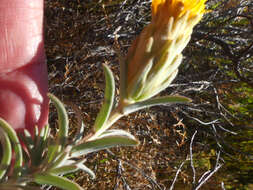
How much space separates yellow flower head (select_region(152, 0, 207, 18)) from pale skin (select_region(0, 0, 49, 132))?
2.57 ft

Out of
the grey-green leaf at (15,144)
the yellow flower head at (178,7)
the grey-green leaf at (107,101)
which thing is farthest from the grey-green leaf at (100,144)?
the yellow flower head at (178,7)

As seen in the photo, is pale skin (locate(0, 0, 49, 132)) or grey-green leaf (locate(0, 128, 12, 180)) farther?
pale skin (locate(0, 0, 49, 132))

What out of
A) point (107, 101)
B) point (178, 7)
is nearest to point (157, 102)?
point (107, 101)

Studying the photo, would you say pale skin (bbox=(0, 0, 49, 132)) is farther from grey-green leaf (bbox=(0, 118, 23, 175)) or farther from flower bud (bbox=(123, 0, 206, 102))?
flower bud (bbox=(123, 0, 206, 102))

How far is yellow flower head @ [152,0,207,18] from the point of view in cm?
92

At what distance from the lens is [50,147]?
97cm

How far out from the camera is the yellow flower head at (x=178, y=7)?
3.01 feet

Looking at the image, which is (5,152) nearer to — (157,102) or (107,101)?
(107,101)

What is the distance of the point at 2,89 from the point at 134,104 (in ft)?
2.48

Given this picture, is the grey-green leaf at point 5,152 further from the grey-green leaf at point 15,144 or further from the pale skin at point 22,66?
the pale skin at point 22,66

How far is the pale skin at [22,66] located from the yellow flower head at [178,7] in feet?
2.57

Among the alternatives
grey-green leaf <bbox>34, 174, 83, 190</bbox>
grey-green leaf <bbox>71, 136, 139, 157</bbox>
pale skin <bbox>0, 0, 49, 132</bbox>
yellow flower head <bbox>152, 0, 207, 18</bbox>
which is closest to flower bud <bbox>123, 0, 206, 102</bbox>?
yellow flower head <bbox>152, 0, 207, 18</bbox>

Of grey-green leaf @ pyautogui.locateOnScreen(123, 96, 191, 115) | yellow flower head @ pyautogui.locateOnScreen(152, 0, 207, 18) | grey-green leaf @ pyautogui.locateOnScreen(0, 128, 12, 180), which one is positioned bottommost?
grey-green leaf @ pyautogui.locateOnScreen(0, 128, 12, 180)

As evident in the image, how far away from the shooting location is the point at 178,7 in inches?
36.1
